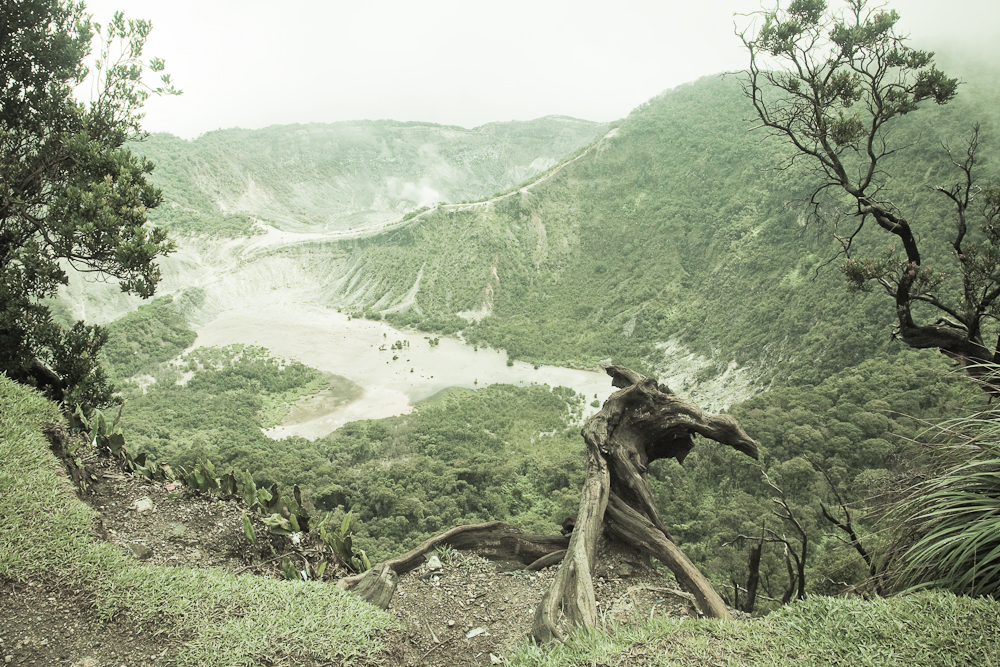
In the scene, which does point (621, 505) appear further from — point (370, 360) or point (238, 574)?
point (370, 360)

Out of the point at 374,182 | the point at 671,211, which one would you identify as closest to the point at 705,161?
the point at 671,211

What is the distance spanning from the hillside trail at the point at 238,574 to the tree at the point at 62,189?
1.75 m

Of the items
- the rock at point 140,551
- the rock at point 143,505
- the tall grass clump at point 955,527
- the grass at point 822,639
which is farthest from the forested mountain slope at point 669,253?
the rock at point 140,551

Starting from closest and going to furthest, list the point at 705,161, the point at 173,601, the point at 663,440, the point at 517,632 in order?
the point at 173,601, the point at 517,632, the point at 663,440, the point at 705,161

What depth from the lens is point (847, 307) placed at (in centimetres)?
1972

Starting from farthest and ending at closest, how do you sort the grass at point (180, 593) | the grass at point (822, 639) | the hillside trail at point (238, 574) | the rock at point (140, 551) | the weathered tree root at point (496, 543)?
the weathered tree root at point (496, 543) < the rock at point (140, 551) < the grass at point (180, 593) < the hillside trail at point (238, 574) < the grass at point (822, 639)

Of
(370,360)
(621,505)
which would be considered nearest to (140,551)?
(621,505)

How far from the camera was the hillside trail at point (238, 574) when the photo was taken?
2977 millimetres

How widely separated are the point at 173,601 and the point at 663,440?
161 inches

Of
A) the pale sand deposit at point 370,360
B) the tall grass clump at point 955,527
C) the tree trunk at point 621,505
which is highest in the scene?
the tall grass clump at point 955,527

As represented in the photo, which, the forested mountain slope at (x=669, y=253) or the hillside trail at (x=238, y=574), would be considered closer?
the hillside trail at (x=238, y=574)

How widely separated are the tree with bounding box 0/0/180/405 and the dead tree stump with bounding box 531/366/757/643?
16.6 feet

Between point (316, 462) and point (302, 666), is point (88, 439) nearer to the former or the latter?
point (302, 666)

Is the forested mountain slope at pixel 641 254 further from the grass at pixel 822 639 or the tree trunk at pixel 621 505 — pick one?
the grass at pixel 822 639
